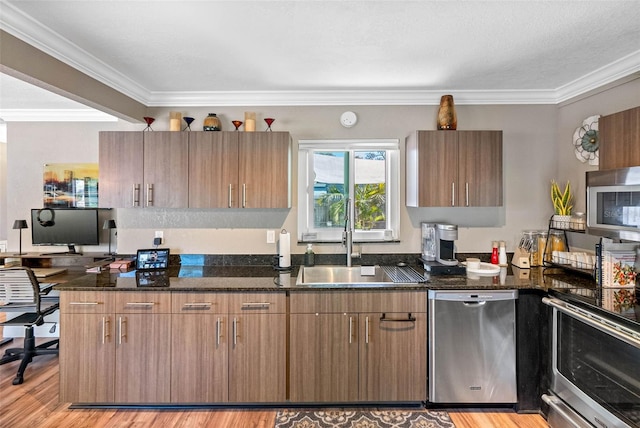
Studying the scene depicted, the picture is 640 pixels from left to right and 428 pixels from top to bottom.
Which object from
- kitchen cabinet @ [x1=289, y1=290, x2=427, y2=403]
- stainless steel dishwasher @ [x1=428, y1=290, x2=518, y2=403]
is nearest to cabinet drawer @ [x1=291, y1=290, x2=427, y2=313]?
kitchen cabinet @ [x1=289, y1=290, x2=427, y2=403]

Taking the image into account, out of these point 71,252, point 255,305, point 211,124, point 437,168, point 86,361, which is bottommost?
point 86,361

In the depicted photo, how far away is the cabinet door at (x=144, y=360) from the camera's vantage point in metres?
2.30

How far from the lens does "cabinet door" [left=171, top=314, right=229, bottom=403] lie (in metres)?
2.30

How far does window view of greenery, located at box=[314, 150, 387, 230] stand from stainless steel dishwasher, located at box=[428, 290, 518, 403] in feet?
3.38

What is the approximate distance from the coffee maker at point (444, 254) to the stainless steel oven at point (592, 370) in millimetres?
635

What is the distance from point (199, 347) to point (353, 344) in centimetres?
107

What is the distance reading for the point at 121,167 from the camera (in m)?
2.74

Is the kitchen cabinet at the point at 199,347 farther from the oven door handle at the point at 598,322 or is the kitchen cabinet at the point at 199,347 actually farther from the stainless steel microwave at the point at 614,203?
the stainless steel microwave at the point at 614,203

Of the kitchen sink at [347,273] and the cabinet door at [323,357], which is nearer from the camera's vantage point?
the cabinet door at [323,357]

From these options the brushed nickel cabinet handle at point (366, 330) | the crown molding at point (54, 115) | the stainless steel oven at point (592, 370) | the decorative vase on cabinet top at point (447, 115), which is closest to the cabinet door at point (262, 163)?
the brushed nickel cabinet handle at point (366, 330)

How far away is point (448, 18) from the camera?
178cm

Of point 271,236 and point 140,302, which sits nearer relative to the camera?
point 140,302

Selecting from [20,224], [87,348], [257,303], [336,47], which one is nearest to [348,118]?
[336,47]

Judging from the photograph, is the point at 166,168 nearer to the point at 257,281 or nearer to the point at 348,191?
the point at 257,281
